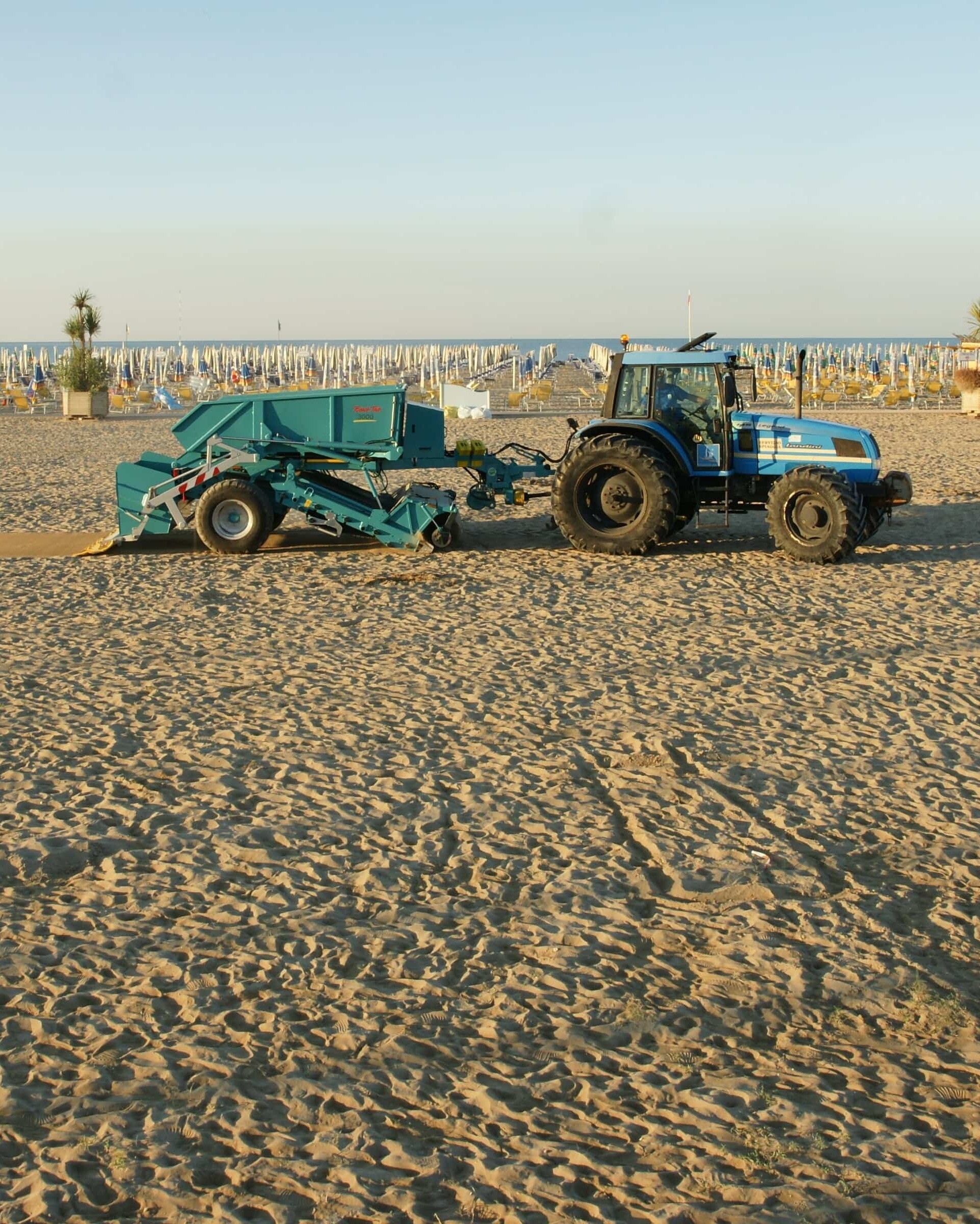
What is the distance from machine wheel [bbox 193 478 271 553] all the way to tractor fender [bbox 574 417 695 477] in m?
3.16

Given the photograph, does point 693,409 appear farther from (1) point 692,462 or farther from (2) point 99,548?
(2) point 99,548

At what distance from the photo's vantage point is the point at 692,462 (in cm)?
1234

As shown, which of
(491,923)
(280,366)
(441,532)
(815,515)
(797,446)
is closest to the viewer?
(491,923)

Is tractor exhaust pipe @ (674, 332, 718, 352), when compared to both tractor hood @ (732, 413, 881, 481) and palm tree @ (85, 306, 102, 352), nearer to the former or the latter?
tractor hood @ (732, 413, 881, 481)

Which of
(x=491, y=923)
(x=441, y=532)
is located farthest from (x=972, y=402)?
(x=491, y=923)

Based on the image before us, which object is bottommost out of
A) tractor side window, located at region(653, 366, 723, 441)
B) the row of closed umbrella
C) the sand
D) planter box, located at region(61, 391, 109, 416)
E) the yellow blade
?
the sand

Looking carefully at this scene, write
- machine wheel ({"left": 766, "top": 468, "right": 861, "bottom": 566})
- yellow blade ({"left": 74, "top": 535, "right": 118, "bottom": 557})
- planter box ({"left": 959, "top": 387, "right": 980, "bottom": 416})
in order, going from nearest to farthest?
machine wheel ({"left": 766, "top": 468, "right": 861, "bottom": 566}) → yellow blade ({"left": 74, "top": 535, "right": 118, "bottom": 557}) → planter box ({"left": 959, "top": 387, "right": 980, "bottom": 416})

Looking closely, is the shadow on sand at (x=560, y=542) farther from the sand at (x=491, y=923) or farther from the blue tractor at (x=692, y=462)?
the sand at (x=491, y=923)

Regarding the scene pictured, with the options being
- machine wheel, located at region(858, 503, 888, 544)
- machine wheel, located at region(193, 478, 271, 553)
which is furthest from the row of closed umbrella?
machine wheel, located at region(858, 503, 888, 544)

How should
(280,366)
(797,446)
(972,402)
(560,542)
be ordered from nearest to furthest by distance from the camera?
(797,446) < (560,542) < (972,402) < (280,366)

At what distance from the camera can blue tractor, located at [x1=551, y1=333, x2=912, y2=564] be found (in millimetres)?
11961

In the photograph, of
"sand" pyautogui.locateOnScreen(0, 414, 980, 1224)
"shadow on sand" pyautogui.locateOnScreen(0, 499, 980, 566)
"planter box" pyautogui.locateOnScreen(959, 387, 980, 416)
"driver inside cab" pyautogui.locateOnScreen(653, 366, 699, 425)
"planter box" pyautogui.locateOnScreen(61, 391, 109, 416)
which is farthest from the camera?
"planter box" pyautogui.locateOnScreen(61, 391, 109, 416)

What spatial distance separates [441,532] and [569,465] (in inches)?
54.5

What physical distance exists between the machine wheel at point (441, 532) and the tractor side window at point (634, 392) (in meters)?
1.91
